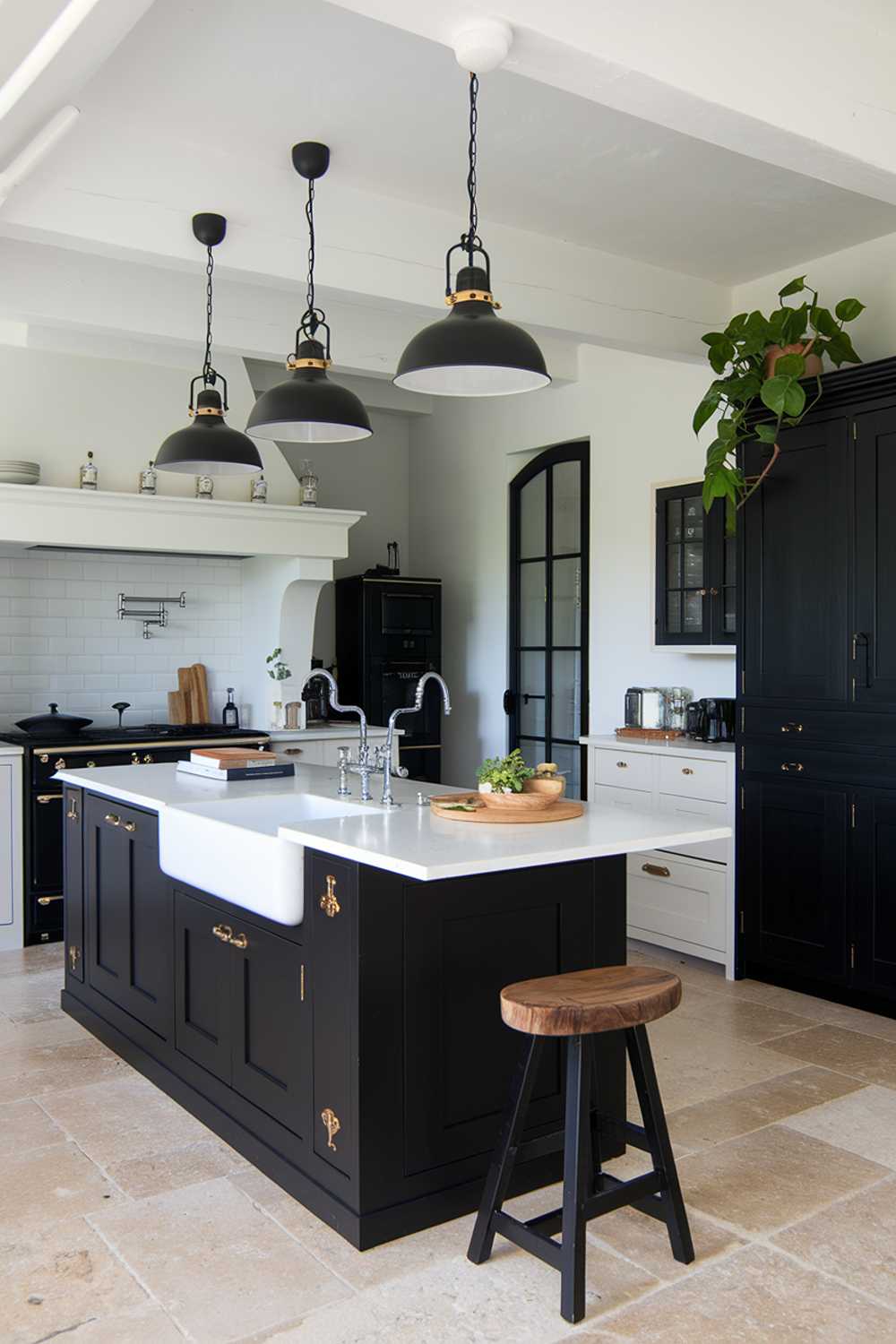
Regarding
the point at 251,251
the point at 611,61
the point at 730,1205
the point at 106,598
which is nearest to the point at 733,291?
the point at 251,251

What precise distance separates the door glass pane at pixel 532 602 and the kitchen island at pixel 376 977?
3.71m

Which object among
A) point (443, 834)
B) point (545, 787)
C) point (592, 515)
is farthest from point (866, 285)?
point (443, 834)

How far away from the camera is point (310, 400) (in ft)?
12.1

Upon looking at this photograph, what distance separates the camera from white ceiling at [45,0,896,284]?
322 cm

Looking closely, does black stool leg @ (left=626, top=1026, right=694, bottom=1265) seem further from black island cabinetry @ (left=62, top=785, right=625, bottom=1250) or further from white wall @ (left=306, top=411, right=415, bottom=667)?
white wall @ (left=306, top=411, right=415, bottom=667)

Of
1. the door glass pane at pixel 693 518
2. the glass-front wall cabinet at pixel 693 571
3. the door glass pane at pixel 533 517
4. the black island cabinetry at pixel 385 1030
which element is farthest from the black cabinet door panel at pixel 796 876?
the door glass pane at pixel 533 517

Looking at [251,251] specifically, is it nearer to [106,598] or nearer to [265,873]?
[265,873]

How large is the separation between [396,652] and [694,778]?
2698mm

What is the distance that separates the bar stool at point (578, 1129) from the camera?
2.39 m

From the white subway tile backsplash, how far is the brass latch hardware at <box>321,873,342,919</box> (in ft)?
13.0

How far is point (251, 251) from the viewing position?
13.7ft

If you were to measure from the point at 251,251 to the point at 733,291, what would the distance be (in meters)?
2.49

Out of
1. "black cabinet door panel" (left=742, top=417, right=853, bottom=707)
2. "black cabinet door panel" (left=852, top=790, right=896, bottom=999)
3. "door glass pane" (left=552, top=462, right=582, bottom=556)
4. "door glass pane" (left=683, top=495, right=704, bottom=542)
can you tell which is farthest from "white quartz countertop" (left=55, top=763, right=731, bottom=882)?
"door glass pane" (left=552, top=462, right=582, bottom=556)

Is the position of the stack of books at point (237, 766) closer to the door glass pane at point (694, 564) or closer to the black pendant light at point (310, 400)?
the black pendant light at point (310, 400)
